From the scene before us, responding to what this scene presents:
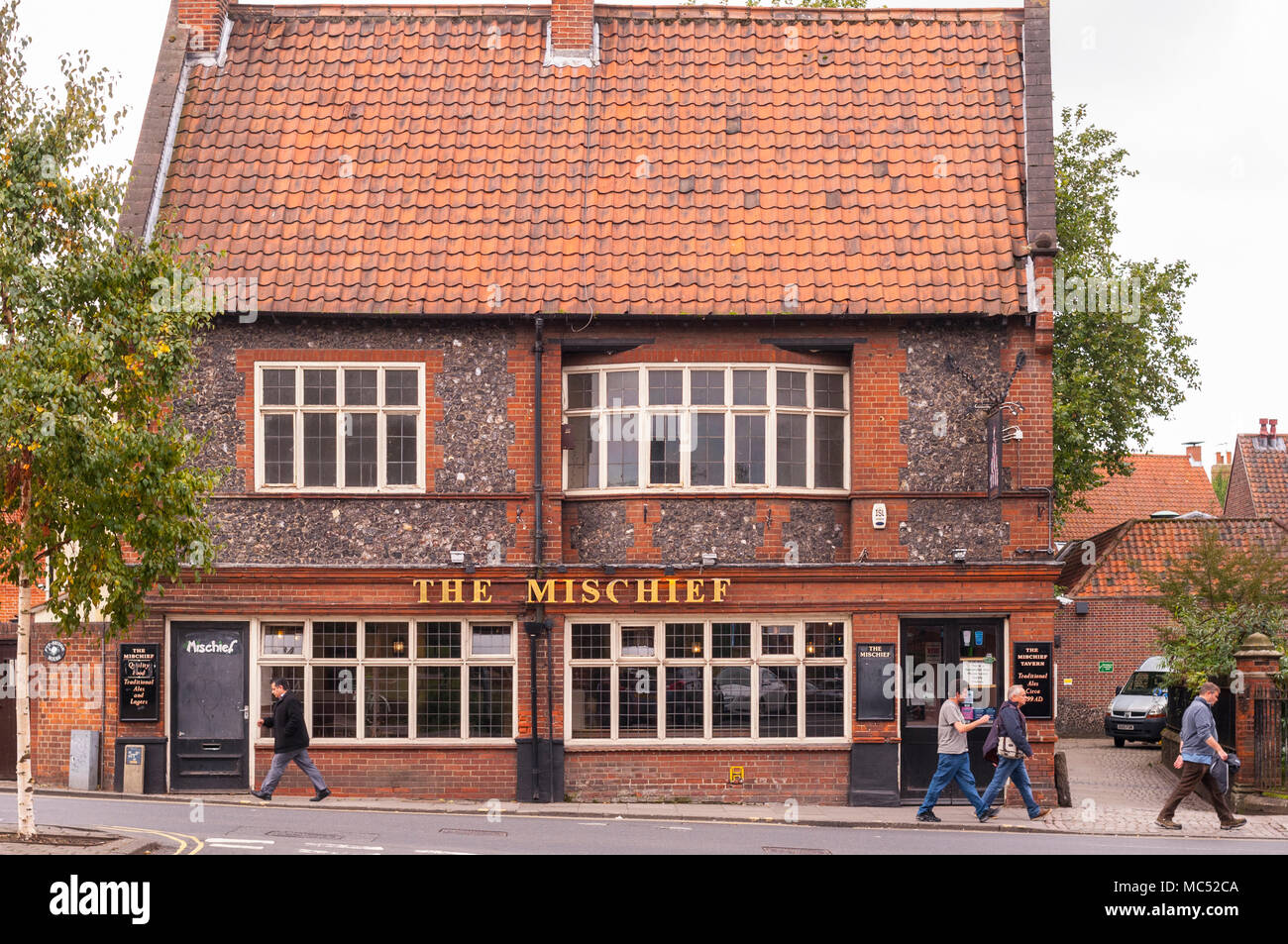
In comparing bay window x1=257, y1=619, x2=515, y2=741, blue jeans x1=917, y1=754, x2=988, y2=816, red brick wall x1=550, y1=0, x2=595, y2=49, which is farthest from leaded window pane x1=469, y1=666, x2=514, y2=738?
red brick wall x1=550, y1=0, x2=595, y2=49

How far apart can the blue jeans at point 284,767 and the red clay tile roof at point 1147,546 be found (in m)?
23.6

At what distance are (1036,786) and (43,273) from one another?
14208mm

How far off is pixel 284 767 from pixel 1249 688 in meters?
13.8

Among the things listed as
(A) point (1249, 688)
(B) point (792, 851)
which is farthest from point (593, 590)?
(A) point (1249, 688)

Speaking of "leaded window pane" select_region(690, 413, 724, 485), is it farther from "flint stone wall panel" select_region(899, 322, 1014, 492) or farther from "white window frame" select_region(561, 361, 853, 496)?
"flint stone wall panel" select_region(899, 322, 1014, 492)

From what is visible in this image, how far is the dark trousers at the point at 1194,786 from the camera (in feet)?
61.9

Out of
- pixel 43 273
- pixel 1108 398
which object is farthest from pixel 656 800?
pixel 1108 398

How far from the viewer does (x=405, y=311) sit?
792 inches

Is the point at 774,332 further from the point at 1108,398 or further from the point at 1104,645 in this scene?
the point at 1104,645

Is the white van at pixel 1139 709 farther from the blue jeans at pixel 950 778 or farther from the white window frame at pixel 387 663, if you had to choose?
the white window frame at pixel 387 663

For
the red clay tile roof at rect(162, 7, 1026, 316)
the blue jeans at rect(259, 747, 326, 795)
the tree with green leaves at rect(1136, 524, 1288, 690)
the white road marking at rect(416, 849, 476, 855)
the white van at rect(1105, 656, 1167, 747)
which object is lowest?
the white van at rect(1105, 656, 1167, 747)

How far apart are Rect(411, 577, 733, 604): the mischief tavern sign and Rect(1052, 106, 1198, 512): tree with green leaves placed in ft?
50.4

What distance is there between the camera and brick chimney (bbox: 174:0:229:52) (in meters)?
22.6

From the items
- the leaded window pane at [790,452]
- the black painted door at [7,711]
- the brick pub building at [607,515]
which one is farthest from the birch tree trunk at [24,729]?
the leaded window pane at [790,452]
